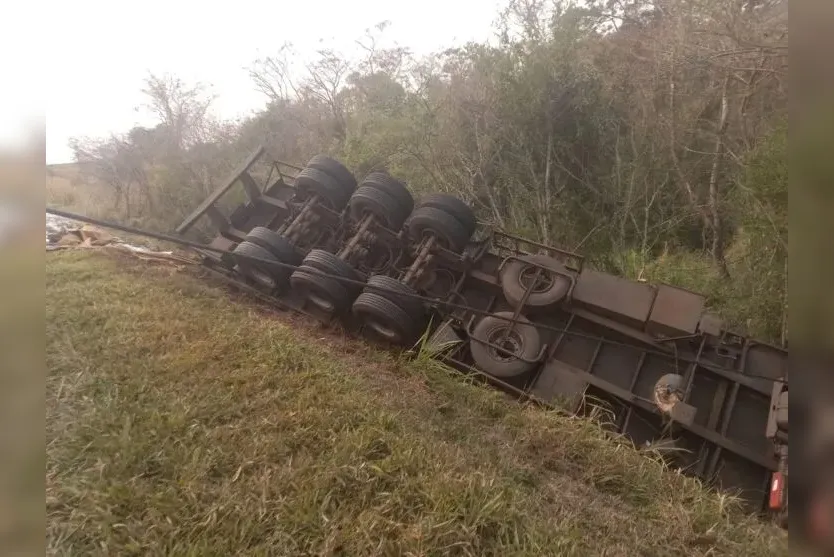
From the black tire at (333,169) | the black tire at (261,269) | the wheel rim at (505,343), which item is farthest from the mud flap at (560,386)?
the black tire at (333,169)

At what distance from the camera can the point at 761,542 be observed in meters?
2.62

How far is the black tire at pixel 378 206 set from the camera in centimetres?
623

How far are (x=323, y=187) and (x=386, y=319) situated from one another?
91.2 inches

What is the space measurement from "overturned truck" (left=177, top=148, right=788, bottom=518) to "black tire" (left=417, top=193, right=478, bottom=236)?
0.7 inches

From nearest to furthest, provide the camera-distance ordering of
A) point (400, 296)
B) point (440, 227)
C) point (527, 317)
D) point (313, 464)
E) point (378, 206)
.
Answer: point (313, 464) < point (400, 296) < point (527, 317) < point (440, 227) < point (378, 206)

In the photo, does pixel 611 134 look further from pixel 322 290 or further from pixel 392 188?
pixel 322 290

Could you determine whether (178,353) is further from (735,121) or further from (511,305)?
(735,121)

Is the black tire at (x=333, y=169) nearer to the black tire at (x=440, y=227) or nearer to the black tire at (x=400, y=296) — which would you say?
the black tire at (x=440, y=227)

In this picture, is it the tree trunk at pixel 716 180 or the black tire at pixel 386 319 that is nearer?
the black tire at pixel 386 319

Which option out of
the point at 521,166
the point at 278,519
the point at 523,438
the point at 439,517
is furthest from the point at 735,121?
the point at 278,519

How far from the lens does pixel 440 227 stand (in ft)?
19.3

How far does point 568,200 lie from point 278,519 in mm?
8974

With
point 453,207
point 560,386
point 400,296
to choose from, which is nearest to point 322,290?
point 400,296

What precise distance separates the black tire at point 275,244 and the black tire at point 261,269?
0.22ft
